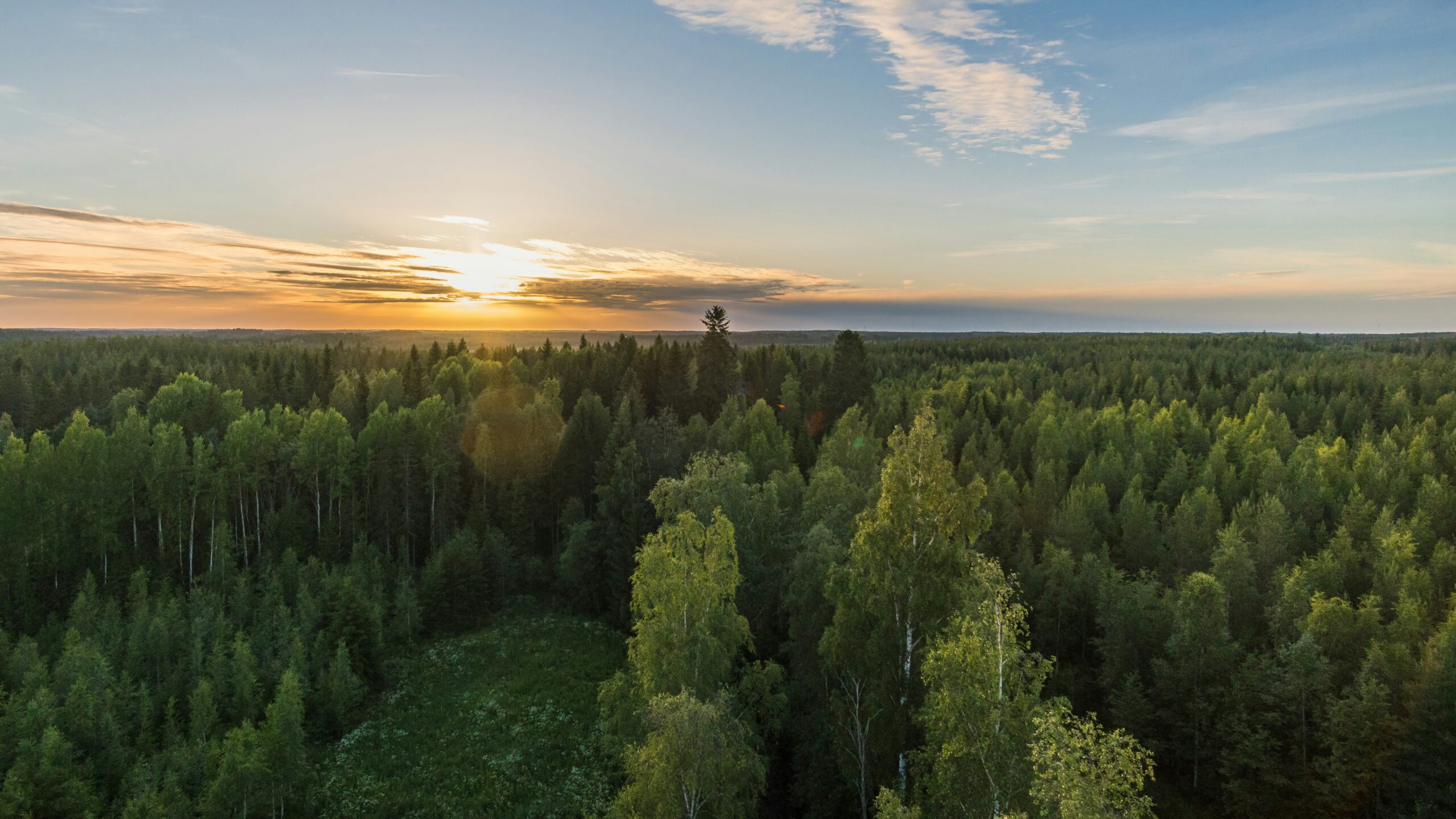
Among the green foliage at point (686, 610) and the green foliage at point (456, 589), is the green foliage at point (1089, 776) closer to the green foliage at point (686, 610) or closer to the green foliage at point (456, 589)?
the green foliage at point (686, 610)

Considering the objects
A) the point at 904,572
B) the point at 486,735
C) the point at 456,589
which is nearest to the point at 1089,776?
the point at 904,572

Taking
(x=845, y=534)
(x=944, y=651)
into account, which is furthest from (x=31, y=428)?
(x=944, y=651)

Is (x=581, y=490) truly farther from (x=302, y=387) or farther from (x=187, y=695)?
(x=302, y=387)

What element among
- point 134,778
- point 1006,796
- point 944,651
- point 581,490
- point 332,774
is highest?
point 944,651

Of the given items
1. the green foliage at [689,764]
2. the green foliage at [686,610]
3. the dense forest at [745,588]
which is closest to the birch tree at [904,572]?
the dense forest at [745,588]

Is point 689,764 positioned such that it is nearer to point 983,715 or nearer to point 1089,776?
point 983,715
